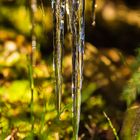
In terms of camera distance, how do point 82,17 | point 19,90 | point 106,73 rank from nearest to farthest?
1. point 82,17
2. point 19,90
3. point 106,73

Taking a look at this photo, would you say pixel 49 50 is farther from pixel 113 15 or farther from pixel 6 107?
pixel 6 107

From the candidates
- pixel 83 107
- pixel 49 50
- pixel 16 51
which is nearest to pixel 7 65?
pixel 16 51

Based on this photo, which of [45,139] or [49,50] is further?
[49,50]

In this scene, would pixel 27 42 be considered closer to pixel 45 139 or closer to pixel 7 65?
pixel 7 65

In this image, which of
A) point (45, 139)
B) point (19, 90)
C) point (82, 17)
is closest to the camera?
point (82, 17)

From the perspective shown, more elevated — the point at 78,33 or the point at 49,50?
the point at 78,33

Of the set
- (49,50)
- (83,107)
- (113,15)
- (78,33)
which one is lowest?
(83,107)
